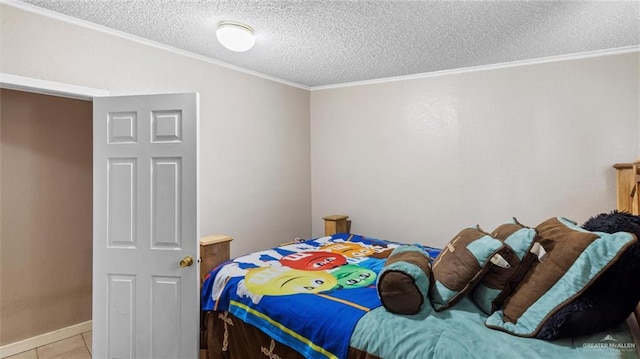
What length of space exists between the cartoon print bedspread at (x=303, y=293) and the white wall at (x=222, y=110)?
92 cm

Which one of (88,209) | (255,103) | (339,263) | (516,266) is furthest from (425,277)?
(88,209)

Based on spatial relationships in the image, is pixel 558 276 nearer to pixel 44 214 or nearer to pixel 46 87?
pixel 46 87

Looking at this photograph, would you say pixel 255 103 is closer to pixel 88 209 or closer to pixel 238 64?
pixel 238 64

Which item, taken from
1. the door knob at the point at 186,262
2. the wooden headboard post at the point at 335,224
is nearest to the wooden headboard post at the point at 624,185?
the wooden headboard post at the point at 335,224

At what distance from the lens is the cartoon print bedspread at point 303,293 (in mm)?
1773

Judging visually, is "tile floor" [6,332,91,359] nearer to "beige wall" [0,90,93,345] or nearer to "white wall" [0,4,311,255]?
"beige wall" [0,90,93,345]

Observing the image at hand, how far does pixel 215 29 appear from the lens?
2533 mm

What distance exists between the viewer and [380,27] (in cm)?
245

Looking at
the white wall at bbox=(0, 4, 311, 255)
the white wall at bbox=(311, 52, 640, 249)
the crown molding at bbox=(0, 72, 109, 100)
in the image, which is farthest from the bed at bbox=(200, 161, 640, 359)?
the crown molding at bbox=(0, 72, 109, 100)

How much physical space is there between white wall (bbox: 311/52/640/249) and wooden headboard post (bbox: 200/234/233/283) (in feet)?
6.33

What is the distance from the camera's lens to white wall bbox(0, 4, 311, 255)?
2270mm

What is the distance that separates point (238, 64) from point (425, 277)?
2731mm

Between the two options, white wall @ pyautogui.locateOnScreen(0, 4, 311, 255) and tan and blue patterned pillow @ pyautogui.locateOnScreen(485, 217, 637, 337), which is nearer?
tan and blue patterned pillow @ pyautogui.locateOnScreen(485, 217, 637, 337)

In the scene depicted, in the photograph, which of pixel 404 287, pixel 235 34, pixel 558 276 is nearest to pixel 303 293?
pixel 404 287
